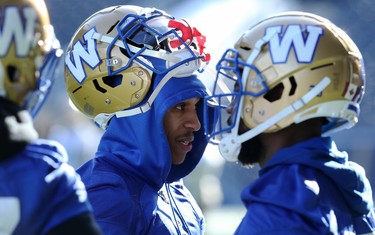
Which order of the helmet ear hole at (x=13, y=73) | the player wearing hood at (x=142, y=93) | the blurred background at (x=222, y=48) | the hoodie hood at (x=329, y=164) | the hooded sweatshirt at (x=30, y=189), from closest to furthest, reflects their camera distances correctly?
the hooded sweatshirt at (x=30, y=189) → the helmet ear hole at (x=13, y=73) → the hoodie hood at (x=329, y=164) → the player wearing hood at (x=142, y=93) → the blurred background at (x=222, y=48)

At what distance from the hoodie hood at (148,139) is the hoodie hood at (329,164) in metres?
0.72

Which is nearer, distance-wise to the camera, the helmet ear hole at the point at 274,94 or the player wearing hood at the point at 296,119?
the player wearing hood at the point at 296,119

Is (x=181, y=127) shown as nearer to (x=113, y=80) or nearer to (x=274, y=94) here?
(x=113, y=80)

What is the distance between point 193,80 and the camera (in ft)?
10.8

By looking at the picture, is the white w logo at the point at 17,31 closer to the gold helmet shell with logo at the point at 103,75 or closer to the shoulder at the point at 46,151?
the shoulder at the point at 46,151

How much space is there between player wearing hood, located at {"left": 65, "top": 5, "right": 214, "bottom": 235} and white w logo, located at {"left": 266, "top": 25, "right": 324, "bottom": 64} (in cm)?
69

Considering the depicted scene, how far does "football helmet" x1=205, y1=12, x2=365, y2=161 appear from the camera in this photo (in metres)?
2.57

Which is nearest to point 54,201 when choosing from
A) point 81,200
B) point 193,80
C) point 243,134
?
point 81,200

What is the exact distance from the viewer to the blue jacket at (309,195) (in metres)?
2.39

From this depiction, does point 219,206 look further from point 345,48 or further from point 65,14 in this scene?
point 345,48

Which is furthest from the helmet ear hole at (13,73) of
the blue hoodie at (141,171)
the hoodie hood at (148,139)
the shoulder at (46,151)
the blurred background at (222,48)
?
the blurred background at (222,48)

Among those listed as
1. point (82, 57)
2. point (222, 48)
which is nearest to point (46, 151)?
point (82, 57)

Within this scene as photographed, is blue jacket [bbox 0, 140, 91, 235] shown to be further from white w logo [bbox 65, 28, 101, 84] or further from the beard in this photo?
white w logo [bbox 65, 28, 101, 84]

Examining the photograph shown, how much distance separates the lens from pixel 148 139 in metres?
3.21
